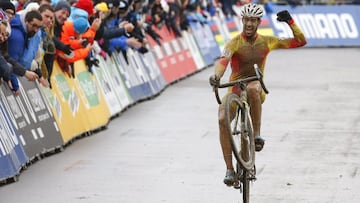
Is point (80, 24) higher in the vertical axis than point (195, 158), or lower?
higher

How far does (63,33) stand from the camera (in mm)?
16703

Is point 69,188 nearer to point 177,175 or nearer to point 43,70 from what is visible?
point 177,175

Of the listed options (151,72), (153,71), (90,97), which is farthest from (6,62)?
(153,71)

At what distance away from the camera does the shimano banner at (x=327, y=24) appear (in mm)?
39000

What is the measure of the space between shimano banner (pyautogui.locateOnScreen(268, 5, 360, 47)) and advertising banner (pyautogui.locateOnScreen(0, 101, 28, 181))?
25.9 m

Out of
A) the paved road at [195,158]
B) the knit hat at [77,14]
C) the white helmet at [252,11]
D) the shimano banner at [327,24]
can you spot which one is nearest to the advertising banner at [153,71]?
the paved road at [195,158]

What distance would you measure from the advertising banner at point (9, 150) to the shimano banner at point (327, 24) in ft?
85.1

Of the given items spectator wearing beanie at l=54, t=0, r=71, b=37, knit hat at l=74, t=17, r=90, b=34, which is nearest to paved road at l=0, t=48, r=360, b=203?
knit hat at l=74, t=17, r=90, b=34

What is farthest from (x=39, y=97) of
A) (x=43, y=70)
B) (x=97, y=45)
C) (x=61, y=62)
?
(x=97, y=45)

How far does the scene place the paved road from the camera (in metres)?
12.2

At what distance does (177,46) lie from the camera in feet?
91.0

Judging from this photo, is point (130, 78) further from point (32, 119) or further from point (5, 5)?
point (5, 5)

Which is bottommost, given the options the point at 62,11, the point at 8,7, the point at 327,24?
the point at 327,24

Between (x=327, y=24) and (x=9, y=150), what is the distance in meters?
27.7
